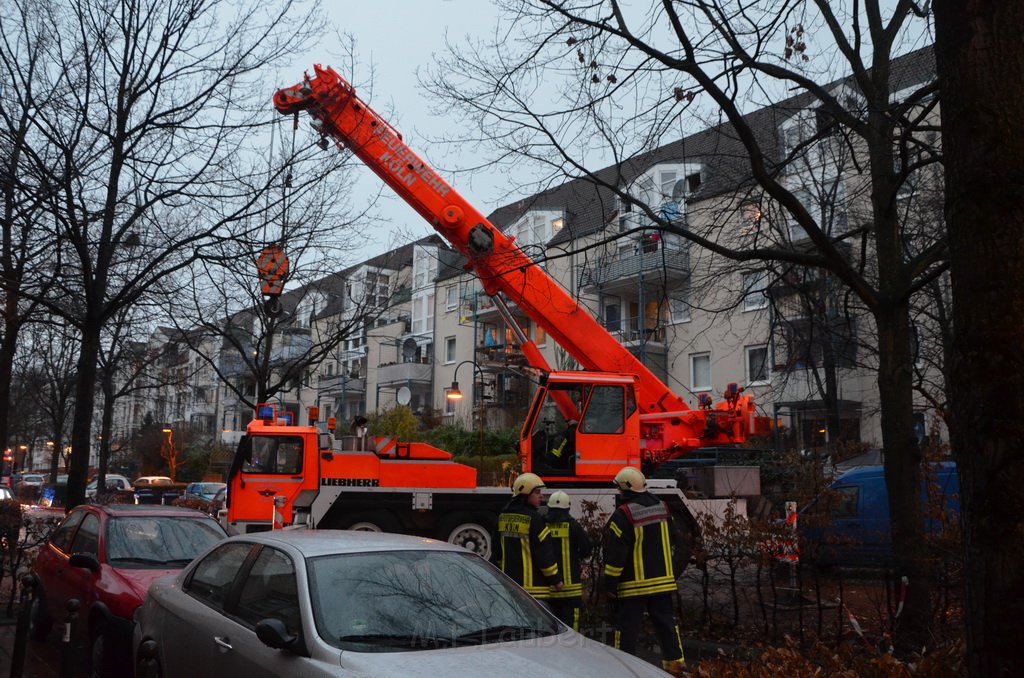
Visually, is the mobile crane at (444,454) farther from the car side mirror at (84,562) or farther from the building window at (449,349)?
the building window at (449,349)

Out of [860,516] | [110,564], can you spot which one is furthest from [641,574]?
[860,516]

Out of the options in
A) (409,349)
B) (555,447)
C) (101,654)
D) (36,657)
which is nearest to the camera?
(101,654)

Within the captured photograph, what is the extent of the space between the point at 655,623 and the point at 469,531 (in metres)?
6.73

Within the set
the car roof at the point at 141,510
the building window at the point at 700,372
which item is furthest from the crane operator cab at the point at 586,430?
the building window at the point at 700,372

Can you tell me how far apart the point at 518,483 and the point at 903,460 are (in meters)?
3.39

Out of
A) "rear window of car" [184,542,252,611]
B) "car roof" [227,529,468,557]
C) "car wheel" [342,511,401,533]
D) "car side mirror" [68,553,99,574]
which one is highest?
"car roof" [227,529,468,557]

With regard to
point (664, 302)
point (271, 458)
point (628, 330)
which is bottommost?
point (271, 458)

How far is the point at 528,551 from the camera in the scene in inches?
291

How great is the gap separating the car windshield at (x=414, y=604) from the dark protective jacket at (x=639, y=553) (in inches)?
75.5

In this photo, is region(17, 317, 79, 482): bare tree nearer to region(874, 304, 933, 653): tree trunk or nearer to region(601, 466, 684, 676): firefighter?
region(601, 466, 684, 676): firefighter

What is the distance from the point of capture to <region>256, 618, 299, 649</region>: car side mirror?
418cm

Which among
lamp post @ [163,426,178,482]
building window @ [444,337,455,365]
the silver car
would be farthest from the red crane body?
lamp post @ [163,426,178,482]

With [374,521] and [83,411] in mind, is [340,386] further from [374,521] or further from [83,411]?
[83,411]

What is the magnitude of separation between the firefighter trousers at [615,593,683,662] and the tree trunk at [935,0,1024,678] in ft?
11.0
